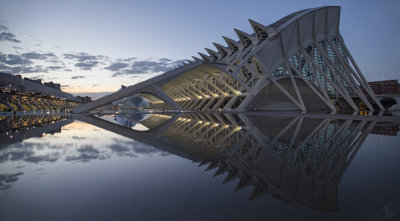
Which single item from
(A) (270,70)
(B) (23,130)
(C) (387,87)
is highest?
(C) (387,87)

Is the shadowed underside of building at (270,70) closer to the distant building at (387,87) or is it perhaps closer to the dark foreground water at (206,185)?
the dark foreground water at (206,185)

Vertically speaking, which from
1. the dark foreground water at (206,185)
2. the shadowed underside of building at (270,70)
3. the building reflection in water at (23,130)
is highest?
the shadowed underside of building at (270,70)

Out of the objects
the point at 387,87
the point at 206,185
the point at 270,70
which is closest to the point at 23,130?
the point at 206,185

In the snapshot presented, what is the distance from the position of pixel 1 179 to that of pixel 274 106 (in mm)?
34400

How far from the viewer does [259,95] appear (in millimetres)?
32750

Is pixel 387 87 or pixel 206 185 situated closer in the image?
pixel 206 185

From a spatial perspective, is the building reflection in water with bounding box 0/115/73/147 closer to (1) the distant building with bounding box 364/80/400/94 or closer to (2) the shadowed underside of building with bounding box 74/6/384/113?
(2) the shadowed underside of building with bounding box 74/6/384/113

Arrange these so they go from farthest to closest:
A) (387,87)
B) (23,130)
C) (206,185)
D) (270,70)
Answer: (387,87)
(270,70)
(23,130)
(206,185)

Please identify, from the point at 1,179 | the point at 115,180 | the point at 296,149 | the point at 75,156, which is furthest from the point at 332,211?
the point at 75,156

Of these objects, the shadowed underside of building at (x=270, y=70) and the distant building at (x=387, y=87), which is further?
the distant building at (x=387, y=87)

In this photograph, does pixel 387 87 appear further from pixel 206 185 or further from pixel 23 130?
pixel 206 185

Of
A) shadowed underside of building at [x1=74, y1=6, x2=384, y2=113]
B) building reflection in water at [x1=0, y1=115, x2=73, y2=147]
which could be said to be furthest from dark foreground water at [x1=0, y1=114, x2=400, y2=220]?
shadowed underside of building at [x1=74, y1=6, x2=384, y2=113]

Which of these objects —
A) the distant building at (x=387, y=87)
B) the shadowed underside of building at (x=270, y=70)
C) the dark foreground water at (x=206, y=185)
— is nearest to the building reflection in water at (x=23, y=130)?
the dark foreground water at (x=206, y=185)

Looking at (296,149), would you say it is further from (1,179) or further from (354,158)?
(1,179)
